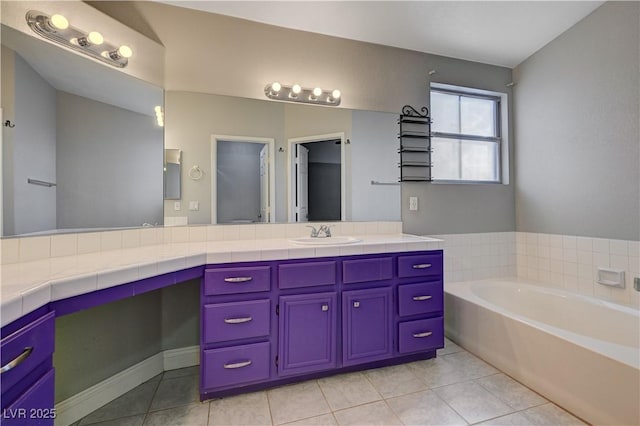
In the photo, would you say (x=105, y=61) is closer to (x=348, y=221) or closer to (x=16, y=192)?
(x=16, y=192)

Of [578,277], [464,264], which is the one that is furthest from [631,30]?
[464,264]

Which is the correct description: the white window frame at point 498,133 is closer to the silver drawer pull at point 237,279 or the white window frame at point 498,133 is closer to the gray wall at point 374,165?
the gray wall at point 374,165

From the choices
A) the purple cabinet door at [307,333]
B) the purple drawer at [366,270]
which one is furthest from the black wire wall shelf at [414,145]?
the purple cabinet door at [307,333]

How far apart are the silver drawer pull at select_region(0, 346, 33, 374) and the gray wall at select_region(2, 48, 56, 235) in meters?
0.79

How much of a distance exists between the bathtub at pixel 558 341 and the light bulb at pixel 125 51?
2.88m

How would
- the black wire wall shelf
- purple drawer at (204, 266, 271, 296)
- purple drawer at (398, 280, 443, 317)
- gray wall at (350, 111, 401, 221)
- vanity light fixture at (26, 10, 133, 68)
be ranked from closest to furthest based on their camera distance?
vanity light fixture at (26, 10, 133, 68) < purple drawer at (204, 266, 271, 296) < purple drawer at (398, 280, 443, 317) < gray wall at (350, 111, 401, 221) < the black wire wall shelf

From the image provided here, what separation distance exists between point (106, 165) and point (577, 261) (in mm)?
3491

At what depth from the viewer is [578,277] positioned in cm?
233

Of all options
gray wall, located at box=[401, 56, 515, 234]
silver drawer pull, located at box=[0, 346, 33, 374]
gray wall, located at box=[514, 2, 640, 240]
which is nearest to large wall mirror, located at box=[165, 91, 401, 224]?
gray wall, located at box=[401, 56, 515, 234]

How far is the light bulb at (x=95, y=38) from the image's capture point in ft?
5.23

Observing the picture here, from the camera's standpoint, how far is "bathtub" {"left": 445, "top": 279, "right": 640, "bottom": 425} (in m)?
1.34

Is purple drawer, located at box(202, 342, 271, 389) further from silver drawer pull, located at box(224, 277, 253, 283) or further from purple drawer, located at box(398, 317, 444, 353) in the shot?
purple drawer, located at box(398, 317, 444, 353)

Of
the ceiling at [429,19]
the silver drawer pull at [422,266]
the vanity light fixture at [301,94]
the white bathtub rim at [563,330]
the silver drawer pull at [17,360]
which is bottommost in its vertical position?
the white bathtub rim at [563,330]

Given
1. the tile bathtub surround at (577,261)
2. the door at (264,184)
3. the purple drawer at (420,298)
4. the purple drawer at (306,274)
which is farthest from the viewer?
the door at (264,184)
